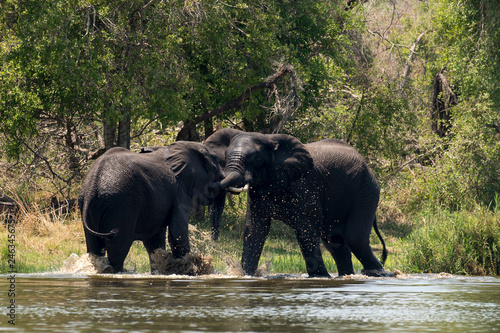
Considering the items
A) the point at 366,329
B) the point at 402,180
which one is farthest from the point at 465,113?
the point at 366,329

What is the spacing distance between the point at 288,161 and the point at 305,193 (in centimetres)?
50

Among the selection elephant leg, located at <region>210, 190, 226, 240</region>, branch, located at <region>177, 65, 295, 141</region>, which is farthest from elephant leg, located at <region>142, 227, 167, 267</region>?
branch, located at <region>177, 65, 295, 141</region>

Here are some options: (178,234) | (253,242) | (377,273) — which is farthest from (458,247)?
(178,234)

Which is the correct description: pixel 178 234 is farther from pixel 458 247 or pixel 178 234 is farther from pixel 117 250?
pixel 458 247

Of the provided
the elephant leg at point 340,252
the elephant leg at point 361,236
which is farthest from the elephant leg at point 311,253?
the elephant leg at point 340,252

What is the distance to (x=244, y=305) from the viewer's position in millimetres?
7527

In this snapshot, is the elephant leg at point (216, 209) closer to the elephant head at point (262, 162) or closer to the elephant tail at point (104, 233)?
the elephant head at point (262, 162)

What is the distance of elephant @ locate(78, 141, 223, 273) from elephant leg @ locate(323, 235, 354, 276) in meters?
1.90

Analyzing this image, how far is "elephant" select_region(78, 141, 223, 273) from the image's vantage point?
11047mm

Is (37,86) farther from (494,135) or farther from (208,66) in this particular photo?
(494,135)

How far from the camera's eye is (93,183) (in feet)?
36.2

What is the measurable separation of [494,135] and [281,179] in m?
11.6

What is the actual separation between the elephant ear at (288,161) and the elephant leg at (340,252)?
1315 mm

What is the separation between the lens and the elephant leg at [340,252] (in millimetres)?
12656
